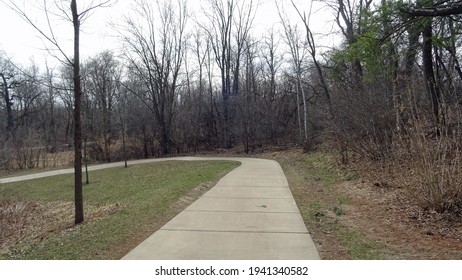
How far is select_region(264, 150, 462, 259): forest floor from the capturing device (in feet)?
15.0

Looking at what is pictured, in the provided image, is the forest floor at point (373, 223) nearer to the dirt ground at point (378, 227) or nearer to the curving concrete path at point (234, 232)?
the dirt ground at point (378, 227)

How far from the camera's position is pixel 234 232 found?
5453 millimetres

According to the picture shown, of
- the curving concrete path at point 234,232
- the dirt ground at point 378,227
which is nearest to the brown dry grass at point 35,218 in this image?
the curving concrete path at point 234,232

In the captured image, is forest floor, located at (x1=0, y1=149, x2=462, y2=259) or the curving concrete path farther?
forest floor, located at (x1=0, y1=149, x2=462, y2=259)

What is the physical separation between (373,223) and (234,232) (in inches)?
101

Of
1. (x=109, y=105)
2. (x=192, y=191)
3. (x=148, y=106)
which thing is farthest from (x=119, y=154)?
(x=192, y=191)

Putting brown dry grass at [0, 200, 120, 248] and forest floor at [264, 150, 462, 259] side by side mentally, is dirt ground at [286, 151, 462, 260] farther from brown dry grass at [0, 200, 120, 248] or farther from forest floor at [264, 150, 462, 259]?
brown dry grass at [0, 200, 120, 248]

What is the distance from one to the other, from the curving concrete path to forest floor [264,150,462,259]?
14.5 inches

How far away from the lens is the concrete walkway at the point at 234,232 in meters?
4.50

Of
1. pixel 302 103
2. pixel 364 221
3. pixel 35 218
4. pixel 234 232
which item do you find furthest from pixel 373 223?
pixel 302 103

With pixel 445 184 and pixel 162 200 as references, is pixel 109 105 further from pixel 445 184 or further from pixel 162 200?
pixel 445 184

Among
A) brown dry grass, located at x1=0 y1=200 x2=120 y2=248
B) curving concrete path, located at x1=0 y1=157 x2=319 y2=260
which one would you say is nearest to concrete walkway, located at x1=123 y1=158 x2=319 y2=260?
curving concrete path, located at x1=0 y1=157 x2=319 y2=260

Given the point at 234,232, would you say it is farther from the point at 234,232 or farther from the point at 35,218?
the point at 35,218
